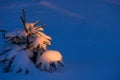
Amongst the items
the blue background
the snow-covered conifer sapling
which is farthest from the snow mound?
the blue background

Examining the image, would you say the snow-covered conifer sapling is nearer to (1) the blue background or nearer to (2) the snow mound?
(2) the snow mound

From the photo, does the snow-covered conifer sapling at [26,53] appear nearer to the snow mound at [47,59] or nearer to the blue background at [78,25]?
the snow mound at [47,59]

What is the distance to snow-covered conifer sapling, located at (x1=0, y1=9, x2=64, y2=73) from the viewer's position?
4.45 metres

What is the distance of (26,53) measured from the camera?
14.9 ft

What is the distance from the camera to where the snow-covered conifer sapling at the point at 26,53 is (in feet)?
14.6

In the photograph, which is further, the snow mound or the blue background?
the blue background

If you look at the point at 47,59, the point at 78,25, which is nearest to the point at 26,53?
the point at 47,59

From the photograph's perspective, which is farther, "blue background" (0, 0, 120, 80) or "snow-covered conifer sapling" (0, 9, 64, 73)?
"blue background" (0, 0, 120, 80)

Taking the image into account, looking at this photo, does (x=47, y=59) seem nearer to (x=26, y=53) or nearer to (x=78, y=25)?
(x=26, y=53)

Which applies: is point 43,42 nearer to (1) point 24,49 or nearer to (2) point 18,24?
(1) point 24,49

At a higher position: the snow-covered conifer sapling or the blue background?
the blue background

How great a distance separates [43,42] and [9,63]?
0.60 m

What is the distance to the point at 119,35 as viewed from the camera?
22.8 feet

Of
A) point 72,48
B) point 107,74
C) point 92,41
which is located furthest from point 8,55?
point 92,41
